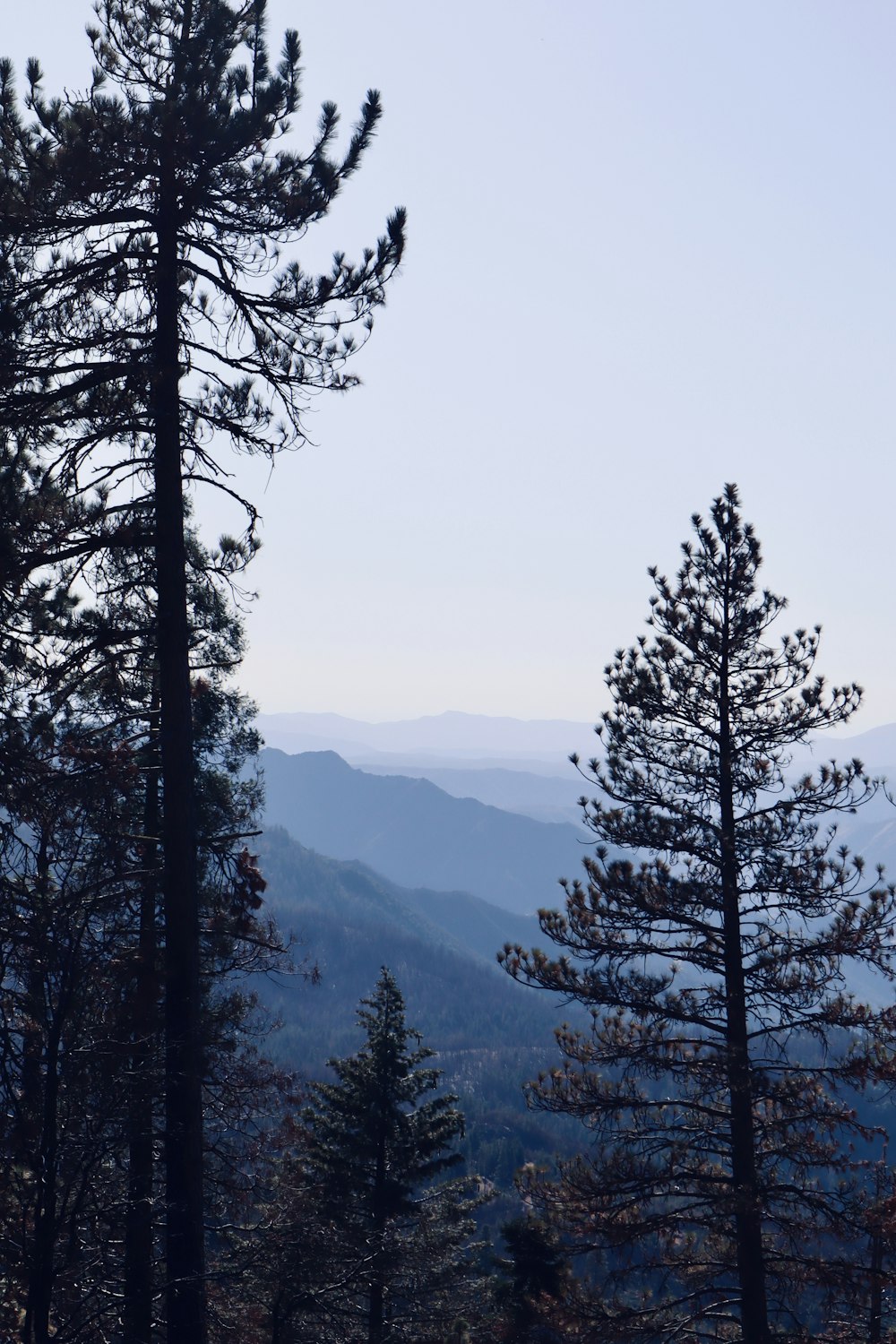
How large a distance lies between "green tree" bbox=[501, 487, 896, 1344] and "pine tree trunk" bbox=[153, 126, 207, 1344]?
5307 millimetres

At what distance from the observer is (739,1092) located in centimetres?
1254

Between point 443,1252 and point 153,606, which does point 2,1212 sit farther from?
point 443,1252

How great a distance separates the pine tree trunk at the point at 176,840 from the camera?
9.08 metres

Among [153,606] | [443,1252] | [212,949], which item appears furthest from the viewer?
[443,1252]

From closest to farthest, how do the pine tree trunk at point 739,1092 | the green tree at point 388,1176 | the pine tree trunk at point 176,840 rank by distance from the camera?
the pine tree trunk at point 176,840 < the pine tree trunk at point 739,1092 < the green tree at point 388,1176

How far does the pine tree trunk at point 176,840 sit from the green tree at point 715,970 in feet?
17.4

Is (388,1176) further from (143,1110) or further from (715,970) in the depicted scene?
(143,1110)

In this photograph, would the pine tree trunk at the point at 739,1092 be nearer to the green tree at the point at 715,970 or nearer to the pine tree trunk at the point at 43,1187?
the green tree at the point at 715,970

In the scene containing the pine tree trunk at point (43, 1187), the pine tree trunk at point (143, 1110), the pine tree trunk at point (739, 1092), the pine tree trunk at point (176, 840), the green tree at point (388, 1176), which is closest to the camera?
the pine tree trunk at point (43, 1187)

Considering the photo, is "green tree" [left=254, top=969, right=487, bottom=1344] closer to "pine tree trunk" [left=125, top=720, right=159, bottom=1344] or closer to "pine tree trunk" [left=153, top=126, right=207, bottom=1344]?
"pine tree trunk" [left=125, top=720, right=159, bottom=1344]

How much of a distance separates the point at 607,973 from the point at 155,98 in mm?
10915

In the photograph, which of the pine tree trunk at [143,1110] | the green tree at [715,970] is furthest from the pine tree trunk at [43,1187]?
the green tree at [715,970]

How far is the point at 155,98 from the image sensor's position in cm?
976

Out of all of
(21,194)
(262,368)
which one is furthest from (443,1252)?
(21,194)
